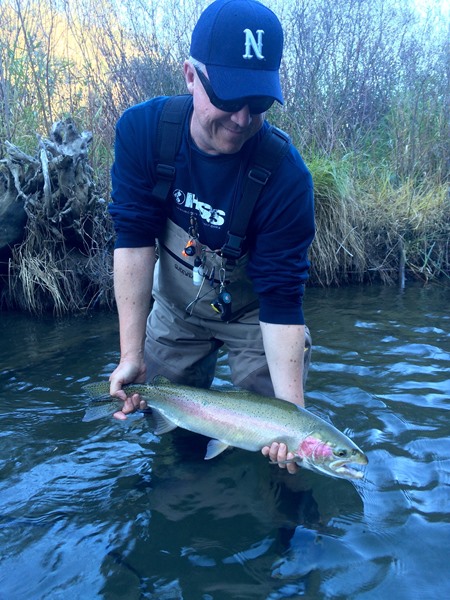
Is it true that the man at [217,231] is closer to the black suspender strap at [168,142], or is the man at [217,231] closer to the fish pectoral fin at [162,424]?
the black suspender strap at [168,142]

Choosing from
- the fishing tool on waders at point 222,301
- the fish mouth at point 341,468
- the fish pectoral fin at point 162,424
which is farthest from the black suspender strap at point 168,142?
the fish mouth at point 341,468

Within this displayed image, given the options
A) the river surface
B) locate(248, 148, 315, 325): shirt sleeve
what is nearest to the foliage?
the river surface

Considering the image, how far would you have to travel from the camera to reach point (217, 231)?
3117 millimetres

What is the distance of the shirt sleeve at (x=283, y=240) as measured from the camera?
2.93 metres

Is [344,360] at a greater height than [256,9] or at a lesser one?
lesser

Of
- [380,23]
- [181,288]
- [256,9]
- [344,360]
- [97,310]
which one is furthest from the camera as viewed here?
[380,23]

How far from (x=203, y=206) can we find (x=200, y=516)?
5.04 feet

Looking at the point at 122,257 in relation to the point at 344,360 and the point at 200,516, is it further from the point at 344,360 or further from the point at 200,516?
the point at 344,360

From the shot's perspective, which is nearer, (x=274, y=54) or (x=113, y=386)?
(x=274, y=54)

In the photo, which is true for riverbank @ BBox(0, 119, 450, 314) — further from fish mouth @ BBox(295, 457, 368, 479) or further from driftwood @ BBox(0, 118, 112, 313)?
fish mouth @ BBox(295, 457, 368, 479)

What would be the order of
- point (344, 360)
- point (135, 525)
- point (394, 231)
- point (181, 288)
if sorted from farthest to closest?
point (394, 231), point (344, 360), point (181, 288), point (135, 525)

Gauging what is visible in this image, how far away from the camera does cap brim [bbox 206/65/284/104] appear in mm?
2525

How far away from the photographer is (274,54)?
261 centimetres

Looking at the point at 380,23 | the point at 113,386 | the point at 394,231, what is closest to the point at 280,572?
the point at 113,386
